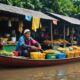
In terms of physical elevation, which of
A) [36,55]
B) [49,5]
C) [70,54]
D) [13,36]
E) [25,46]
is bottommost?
[70,54]

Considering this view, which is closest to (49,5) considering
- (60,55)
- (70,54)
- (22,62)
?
(70,54)

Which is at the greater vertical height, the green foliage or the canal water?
the green foliage

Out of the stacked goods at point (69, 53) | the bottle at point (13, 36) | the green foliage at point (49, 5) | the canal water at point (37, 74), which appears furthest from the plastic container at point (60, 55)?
the green foliage at point (49, 5)

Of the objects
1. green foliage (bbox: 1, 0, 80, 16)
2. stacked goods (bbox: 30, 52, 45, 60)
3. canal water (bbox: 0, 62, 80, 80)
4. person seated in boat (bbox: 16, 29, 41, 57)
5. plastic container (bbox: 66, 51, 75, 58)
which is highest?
green foliage (bbox: 1, 0, 80, 16)

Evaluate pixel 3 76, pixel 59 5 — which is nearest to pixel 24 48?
pixel 3 76

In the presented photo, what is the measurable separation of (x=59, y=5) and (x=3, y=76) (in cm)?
1332

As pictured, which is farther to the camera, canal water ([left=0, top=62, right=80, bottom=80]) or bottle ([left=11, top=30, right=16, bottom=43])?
bottle ([left=11, top=30, right=16, bottom=43])

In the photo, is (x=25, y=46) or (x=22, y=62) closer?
(x=22, y=62)

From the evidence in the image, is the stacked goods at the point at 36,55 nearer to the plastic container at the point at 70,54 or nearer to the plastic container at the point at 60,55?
the plastic container at the point at 60,55

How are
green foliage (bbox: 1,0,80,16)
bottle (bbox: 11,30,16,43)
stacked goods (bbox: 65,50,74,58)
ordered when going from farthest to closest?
green foliage (bbox: 1,0,80,16)
bottle (bbox: 11,30,16,43)
stacked goods (bbox: 65,50,74,58)

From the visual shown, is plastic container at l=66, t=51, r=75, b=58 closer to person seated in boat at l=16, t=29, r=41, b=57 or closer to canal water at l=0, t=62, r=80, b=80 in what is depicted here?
canal water at l=0, t=62, r=80, b=80

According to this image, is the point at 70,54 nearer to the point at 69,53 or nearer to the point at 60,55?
the point at 69,53

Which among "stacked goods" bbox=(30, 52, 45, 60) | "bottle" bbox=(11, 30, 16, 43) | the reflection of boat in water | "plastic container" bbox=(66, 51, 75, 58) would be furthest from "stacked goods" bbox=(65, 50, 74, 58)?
"bottle" bbox=(11, 30, 16, 43)

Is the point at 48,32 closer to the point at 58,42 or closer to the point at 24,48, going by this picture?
the point at 58,42
